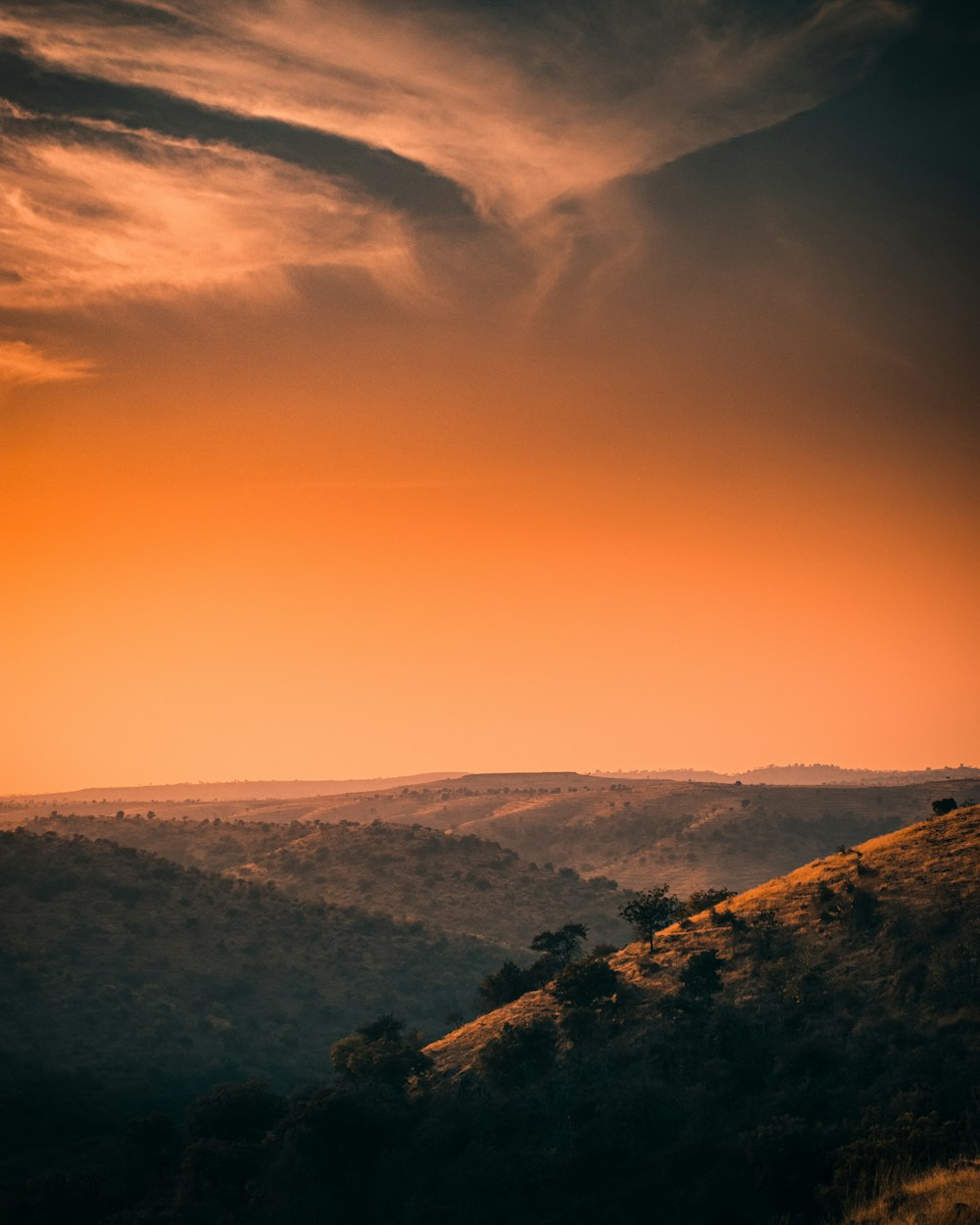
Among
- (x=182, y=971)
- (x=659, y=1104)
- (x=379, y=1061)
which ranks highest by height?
(x=659, y=1104)

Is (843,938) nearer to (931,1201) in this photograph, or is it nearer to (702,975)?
(702,975)

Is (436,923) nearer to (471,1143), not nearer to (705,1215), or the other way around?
(471,1143)

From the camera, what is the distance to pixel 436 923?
410 feet

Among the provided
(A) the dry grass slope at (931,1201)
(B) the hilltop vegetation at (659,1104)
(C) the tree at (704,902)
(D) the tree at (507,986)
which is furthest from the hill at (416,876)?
(A) the dry grass slope at (931,1201)

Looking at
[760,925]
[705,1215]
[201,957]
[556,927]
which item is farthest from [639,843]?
[705,1215]

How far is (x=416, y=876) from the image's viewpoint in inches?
5620

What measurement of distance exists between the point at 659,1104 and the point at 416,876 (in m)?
96.7

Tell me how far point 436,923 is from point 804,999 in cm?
7742

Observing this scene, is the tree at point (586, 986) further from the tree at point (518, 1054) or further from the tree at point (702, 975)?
the tree at point (702, 975)

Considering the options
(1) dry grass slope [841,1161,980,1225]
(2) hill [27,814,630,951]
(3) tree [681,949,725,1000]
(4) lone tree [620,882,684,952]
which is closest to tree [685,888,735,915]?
(4) lone tree [620,882,684,952]

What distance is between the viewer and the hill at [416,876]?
424 feet

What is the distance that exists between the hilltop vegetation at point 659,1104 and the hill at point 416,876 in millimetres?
60924

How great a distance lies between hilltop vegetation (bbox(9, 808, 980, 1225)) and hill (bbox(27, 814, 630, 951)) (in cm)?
6092

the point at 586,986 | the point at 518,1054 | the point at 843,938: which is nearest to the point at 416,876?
A: the point at 586,986
